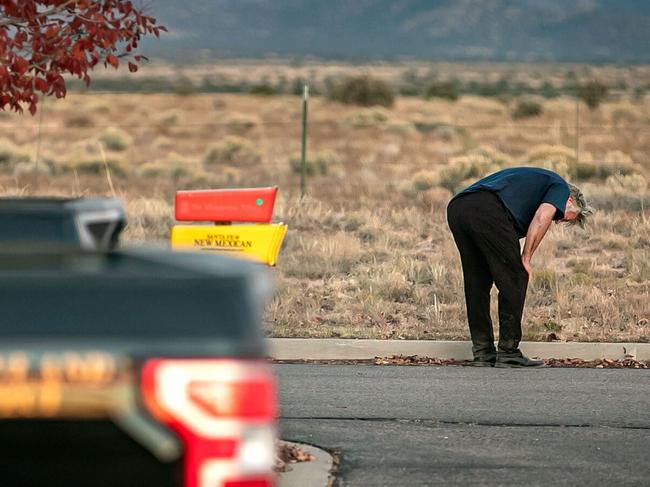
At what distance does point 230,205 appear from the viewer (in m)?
10.6

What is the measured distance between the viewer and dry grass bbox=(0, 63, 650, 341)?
14062 millimetres

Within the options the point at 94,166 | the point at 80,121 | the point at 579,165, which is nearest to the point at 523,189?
the point at 579,165

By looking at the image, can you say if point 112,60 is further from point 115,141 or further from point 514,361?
point 115,141

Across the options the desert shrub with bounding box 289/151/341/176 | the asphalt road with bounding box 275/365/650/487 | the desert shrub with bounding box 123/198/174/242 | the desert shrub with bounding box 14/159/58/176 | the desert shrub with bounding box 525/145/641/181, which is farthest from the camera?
the desert shrub with bounding box 289/151/341/176

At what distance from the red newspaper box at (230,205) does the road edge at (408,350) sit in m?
1.25

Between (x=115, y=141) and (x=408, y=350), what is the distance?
3211cm

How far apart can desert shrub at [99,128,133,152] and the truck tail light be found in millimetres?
40286

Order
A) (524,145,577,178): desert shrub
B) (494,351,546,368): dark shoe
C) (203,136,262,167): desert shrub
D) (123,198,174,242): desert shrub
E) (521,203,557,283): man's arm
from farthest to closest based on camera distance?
(203,136,262,167): desert shrub, (524,145,577,178): desert shrub, (123,198,174,242): desert shrub, (494,351,546,368): dark shoe, (521,203,557,283): man's arm

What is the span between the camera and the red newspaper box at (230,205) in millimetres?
10516

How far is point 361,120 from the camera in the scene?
166ft

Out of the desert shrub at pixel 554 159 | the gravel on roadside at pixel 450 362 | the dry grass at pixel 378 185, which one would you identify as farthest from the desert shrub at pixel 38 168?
the gravel on roadside at pixel 450 362

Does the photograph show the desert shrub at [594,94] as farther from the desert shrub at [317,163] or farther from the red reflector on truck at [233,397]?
the red reflector on truck at [233,397]

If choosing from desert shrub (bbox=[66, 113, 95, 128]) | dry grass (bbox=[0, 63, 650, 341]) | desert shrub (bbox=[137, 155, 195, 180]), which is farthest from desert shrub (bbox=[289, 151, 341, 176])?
desert shrub (bbox=[66, 113, 95, 128])

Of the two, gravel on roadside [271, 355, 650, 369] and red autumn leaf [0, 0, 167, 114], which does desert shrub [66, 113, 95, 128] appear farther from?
red autumn leaf [0, 0, 167, 114]
